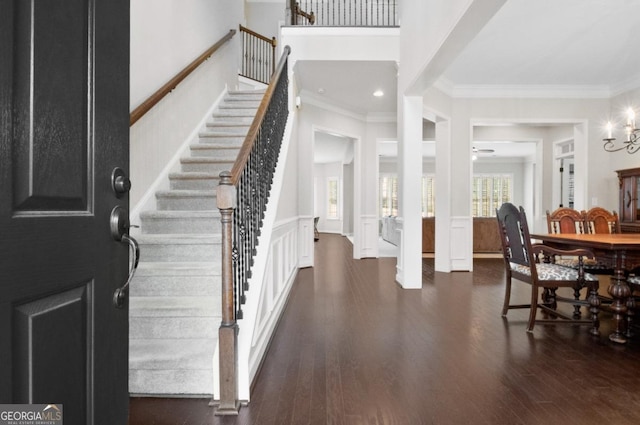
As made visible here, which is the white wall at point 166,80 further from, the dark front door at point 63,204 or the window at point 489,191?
the window at point 489,191

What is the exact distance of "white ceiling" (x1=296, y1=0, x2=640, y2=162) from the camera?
366 cm

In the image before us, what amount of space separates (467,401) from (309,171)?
4.84m

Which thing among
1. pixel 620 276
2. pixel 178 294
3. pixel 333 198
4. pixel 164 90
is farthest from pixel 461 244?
pixel 333 198

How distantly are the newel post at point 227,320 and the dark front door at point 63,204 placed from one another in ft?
2.84

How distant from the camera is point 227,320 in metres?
1.86

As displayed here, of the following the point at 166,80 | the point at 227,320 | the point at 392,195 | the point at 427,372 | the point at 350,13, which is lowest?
the point at 427,372

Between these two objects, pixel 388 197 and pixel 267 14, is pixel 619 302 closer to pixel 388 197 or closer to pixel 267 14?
pixel 267 14

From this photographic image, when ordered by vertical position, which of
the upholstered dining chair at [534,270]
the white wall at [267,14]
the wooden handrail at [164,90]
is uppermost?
the white wall at [267,14]

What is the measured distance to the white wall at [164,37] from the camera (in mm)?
2891

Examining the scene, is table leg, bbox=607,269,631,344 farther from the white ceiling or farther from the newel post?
the newel post

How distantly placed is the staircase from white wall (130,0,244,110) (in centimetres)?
91

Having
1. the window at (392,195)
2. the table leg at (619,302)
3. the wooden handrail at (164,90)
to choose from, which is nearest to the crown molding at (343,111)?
the wooden handrail at (164,90)

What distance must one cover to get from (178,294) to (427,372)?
5.76ft

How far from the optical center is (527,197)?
42.1 feet
